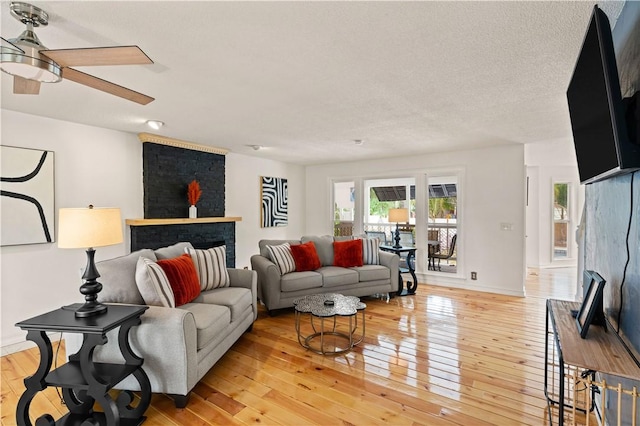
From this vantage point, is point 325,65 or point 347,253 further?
point 347,253

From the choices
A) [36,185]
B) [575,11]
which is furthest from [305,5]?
[36,185]

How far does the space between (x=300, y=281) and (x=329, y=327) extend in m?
0.69

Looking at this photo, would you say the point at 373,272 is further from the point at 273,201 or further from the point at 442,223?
the point at 273,201

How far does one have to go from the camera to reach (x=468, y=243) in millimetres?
5195

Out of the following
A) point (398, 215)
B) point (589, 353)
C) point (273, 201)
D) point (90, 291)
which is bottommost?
point (589, 353)

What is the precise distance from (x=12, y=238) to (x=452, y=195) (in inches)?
229

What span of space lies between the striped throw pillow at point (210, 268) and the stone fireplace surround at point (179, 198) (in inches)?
48.7

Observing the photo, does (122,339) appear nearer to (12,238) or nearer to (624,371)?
(12,238)

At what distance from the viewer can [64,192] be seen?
342 centimetres

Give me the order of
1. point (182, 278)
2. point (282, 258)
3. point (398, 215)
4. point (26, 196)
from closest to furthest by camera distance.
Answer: point (182, 278) → point (26, 196) → point (282, 258) → point (398, 215)

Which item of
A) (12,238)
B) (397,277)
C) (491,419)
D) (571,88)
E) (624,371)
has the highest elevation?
(571,88)

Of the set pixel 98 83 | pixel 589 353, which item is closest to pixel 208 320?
pixel 98 83

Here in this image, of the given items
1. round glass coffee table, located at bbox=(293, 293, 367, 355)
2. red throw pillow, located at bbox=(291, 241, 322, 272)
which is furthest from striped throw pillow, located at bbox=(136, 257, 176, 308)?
red throw pillow, located at bbox=(291, 241, 322, 272)

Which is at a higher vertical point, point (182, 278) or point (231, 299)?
point (182, 278)
